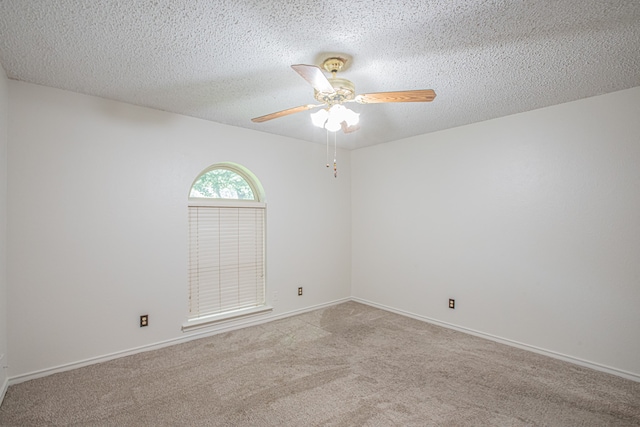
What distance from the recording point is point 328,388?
7.86 feet

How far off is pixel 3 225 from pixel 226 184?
6.31ft

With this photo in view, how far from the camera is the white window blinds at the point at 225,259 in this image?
135 inches

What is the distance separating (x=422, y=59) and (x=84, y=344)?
350cm

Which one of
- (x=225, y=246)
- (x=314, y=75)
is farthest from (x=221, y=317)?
(x=314, y=75)

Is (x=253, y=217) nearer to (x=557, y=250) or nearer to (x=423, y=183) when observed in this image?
(x=423, y=183)

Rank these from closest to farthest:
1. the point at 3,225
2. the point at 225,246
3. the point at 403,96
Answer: the point at 403,96 < the point at 3,225 < the point at 225,246

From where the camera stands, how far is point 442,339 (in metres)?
3.36

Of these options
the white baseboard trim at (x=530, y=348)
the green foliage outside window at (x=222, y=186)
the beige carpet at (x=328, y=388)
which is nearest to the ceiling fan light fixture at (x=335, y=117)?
the green foliage outside window at (x=222, y=186)

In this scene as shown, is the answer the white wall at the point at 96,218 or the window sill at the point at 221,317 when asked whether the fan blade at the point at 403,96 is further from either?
the window sill at the point at 221,317

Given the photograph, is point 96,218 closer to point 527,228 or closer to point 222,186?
Answer: point 222,186

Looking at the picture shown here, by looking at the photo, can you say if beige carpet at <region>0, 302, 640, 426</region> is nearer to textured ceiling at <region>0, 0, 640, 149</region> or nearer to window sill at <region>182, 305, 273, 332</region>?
window sill at <region>182, 305, 273, 332</region>

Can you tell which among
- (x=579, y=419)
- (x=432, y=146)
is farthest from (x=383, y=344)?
(x=432, y=146)

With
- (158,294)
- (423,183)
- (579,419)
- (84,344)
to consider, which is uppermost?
(423,183)

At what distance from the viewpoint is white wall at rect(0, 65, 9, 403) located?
227 cm
